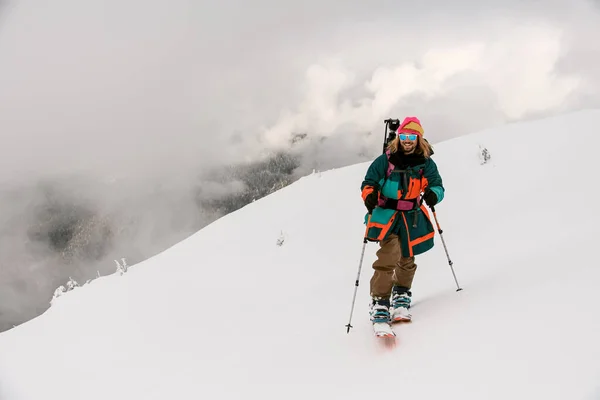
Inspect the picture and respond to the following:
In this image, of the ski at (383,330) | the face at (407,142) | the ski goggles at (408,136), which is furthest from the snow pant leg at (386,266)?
the ski goggles at (408,136)

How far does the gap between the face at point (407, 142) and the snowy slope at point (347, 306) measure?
63.4 inches

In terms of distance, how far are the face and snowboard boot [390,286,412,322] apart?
1527 millimetres

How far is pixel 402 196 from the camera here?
4.08 meters

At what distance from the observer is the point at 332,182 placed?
12836 millimetres

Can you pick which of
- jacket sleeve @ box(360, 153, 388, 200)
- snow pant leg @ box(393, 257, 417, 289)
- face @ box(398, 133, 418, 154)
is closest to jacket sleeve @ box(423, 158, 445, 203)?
face @ box(398, 133, 418, 154)

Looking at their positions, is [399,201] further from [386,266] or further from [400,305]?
[400,305]

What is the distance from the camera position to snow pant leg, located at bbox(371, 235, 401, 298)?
399 cm

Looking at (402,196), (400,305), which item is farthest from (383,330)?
(402,196)

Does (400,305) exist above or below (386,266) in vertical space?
below

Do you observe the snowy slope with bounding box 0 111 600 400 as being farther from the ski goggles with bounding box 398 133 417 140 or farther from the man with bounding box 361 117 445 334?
the ski goggles with bounding box 398 133 417 140

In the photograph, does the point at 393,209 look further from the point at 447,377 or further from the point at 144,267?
the point at 144,267

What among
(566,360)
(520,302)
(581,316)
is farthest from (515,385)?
(520,302)

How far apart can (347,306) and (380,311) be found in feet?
5.92

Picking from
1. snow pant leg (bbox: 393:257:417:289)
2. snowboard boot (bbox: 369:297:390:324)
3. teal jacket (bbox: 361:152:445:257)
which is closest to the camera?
snowboard boot (bbox: 369:297:390:324)
